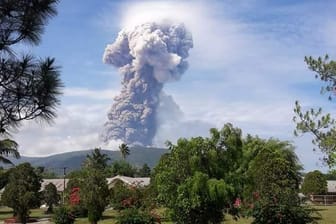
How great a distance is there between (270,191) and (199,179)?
3213 millimetres

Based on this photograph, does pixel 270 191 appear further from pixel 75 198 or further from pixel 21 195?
pixel 21 195

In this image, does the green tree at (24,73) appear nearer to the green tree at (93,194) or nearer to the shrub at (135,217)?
the shrub at (135,217)

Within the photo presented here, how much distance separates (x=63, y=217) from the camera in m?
39.3

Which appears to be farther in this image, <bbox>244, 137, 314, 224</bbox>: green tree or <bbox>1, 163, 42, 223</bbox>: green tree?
<bbox>1, 163, 42, 223</bbox>: green tree

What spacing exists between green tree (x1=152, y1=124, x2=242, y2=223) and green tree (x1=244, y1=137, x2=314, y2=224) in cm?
155

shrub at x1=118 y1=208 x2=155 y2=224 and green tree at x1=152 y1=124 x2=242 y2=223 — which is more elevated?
green tree at x1=152 y1=124 x2=242 y2=223

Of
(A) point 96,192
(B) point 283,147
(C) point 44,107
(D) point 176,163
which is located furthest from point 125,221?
(B) point 283,147

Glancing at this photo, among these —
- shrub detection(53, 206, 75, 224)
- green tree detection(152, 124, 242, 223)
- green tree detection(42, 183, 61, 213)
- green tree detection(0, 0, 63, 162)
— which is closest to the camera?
green tree detection(0, 0, 63, 162)

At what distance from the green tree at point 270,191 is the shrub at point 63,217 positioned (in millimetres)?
13485

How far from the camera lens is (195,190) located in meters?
25.3

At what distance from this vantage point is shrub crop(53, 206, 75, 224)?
129ft

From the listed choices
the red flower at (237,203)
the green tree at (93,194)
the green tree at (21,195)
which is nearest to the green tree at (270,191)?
the red flower at (237,203)

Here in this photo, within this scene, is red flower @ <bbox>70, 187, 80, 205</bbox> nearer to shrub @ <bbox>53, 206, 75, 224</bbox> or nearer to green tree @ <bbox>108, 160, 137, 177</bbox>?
shrub @ <bbox>53, 206, 75, 224</bbox>

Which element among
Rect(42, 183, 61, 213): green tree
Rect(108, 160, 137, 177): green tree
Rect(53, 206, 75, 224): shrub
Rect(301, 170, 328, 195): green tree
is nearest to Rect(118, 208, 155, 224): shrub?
Rect(53, 206, 75, 224): shrub
